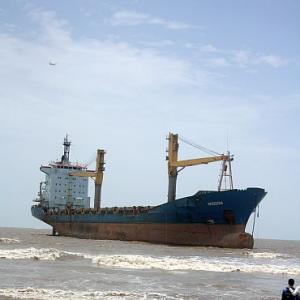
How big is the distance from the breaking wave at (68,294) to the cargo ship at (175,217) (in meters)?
24.3

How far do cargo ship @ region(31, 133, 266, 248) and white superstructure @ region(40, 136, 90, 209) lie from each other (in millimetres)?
3722

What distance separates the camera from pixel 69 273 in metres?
19.1

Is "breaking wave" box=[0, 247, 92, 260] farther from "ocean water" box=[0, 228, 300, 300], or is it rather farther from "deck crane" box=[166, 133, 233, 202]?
"deck crane" box=[166, 133, 233, 202]

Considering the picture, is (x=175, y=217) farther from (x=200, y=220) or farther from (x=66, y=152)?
(x=66, y=152)

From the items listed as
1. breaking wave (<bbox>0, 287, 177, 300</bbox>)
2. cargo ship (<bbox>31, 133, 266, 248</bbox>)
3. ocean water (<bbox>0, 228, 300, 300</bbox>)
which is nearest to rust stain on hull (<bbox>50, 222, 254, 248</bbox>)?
cargo ship (<bbox>31, 133, 266, 248</bbox>)

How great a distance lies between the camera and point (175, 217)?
40.6 metres

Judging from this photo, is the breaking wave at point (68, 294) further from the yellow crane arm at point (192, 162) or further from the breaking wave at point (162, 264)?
the yellow crane arm at point (192, 162)

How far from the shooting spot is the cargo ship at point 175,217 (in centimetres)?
3872

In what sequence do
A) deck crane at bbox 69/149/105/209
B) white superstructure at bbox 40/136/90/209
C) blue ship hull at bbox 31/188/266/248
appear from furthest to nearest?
white superstructure at bbox 40/136/90/209 → deck crane at bbox 69/149/105/209 → blue ship hull at bbox 31/188/266/248

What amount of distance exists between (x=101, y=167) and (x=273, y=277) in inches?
1488

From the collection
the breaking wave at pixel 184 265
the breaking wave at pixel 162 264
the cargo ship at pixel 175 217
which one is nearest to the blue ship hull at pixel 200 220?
the cargo ship at pixel 175 217

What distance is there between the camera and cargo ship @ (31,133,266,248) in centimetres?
3872

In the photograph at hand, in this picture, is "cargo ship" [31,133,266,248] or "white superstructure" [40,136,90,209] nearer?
"cargo ship" [31,133,266,248]

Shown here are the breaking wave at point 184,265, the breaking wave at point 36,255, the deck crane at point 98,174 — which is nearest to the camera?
the breaking wave at point 184,265
